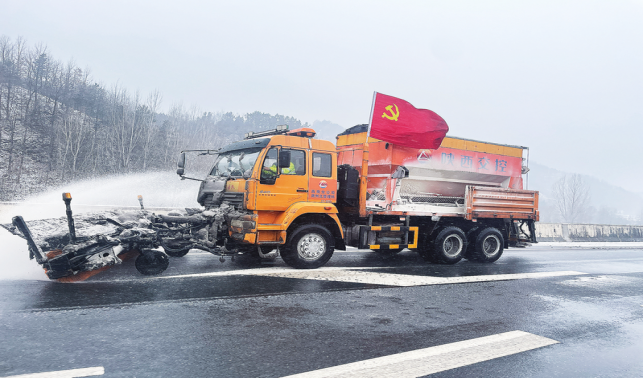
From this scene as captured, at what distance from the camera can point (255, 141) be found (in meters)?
8.46

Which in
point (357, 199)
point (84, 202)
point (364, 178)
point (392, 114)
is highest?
point (392, 114)

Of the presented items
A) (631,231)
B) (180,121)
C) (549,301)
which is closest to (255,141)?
(549,301)

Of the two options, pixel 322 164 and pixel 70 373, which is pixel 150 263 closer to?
pixel 322 164

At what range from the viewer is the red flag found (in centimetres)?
980

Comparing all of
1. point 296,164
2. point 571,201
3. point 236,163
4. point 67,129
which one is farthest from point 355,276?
point 571,201

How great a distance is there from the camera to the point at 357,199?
31.2 feet

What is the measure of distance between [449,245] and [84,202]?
21.0 meters

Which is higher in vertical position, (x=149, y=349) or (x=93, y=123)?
(x=93, y=123)

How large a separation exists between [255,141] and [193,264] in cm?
278

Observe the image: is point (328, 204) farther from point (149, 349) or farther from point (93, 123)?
point (93, 123)

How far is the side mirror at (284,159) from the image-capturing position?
7.98m

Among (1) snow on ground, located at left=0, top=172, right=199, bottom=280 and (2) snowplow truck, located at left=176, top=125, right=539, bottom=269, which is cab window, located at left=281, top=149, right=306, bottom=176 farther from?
(1) snow on ground, located at left=0, top=172, right=199, bottom=280

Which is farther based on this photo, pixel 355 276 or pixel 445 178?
pixel 445 178

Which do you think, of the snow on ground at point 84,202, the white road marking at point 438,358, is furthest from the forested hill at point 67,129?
the white road marking at point 438,358
